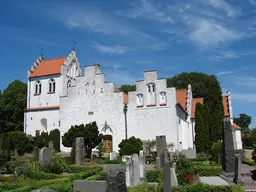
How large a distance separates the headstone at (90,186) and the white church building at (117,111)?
66.4 ft

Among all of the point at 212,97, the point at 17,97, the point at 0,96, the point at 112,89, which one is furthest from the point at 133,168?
the point at 0,96

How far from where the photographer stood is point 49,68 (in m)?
43.2

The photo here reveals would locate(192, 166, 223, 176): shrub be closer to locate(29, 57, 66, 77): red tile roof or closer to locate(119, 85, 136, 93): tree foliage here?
locate(29, 57, 66, 77): red tile roof

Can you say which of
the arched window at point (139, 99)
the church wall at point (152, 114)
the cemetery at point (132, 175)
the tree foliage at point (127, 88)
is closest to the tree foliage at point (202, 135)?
the church wall at point (152, 114)

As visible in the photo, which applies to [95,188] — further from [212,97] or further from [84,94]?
[212,97]

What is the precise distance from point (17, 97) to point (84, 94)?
21.4 m

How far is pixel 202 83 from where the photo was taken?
5469 centimetres

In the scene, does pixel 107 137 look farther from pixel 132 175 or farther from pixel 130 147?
pixel 132 175

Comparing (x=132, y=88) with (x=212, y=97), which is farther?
(x=132, y=88)

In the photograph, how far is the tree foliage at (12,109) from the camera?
49.1 meters

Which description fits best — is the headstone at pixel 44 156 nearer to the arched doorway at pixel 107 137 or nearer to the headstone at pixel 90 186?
the headstone at pixel 90 186

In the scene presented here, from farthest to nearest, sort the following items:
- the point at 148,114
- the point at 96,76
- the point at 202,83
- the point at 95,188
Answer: the point at 202,83 → the point at 96,76 → the point at 148,114 → the point at 95,188

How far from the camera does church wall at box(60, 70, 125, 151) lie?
106 feet

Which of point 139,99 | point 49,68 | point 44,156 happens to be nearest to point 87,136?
point 139,99
